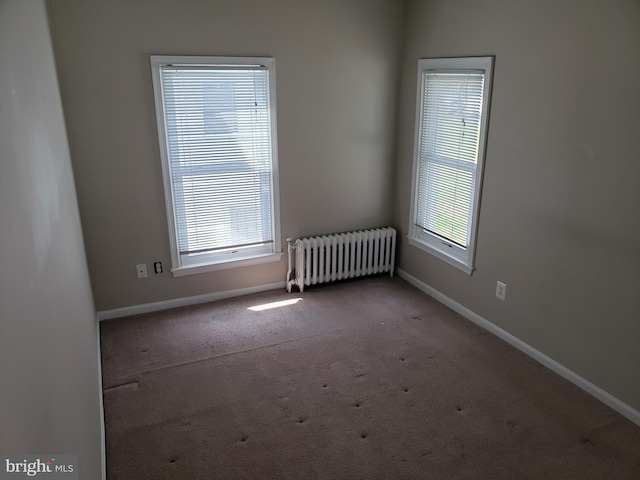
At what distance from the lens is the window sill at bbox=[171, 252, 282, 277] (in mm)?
3883

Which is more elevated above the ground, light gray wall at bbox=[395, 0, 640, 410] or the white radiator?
light gray wall at bbox=[395, 0, 640, 410]

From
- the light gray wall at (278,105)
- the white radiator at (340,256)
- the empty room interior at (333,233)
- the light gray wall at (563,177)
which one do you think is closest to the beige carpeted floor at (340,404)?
the empty room interior at (333,233)

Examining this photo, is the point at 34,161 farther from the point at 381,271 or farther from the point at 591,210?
the point at 381,271

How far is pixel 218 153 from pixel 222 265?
2.99ft

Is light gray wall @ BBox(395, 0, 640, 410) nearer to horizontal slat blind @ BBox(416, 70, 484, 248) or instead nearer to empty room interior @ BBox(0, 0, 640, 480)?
empty room interior @ BBox(0, 0, 640, 480)

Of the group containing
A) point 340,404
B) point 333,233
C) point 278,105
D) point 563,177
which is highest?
point 278,105

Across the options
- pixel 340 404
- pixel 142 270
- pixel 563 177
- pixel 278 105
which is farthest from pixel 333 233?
pixel 563 177

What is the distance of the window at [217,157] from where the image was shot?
11.5 feet

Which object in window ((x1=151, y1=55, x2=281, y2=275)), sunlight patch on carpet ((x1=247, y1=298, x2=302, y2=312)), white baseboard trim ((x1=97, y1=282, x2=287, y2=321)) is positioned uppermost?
window ((x1=151, y1=55, x2=281, y2=275))

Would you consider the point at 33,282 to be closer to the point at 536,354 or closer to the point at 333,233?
the point at 536,354

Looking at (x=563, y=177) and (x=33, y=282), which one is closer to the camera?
(x=33, y=282)

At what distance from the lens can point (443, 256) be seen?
156 inches

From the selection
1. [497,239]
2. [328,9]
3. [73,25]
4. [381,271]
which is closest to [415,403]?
[497,239]

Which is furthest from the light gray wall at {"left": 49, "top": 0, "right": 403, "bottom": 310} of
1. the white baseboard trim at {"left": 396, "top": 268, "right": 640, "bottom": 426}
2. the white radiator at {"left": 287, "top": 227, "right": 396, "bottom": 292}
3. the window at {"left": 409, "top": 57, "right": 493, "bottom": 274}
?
the white baseboard trim at {"left": 396, "top": 268, "right": 640, "bottom": 426}
